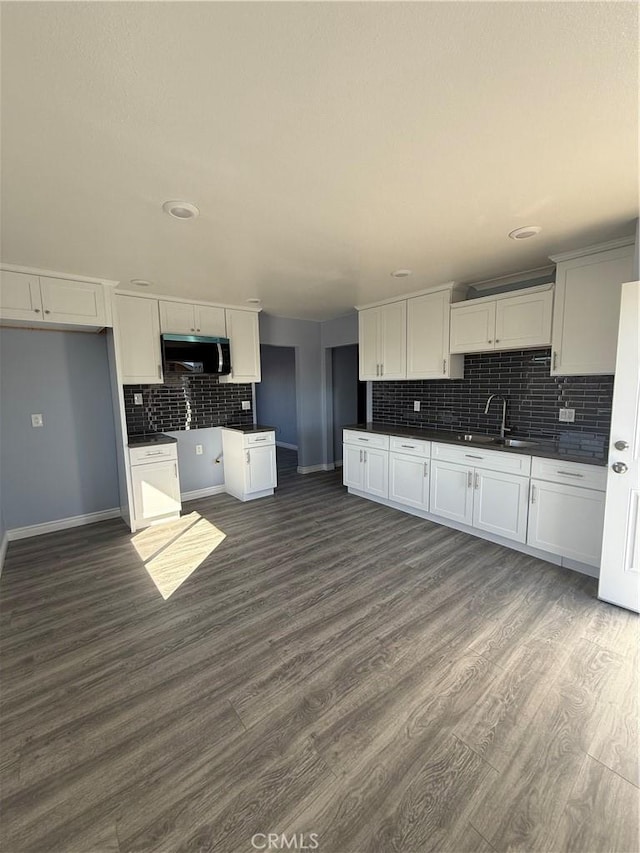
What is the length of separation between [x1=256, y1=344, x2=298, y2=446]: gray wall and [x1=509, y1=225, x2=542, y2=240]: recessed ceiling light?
4849 millimetres

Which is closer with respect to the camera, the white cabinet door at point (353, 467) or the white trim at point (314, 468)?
the white cabinet door at point (353, 467)

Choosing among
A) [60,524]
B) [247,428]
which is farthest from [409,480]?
[60,524]

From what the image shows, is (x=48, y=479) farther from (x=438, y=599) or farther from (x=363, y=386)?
(x=363, y=386)

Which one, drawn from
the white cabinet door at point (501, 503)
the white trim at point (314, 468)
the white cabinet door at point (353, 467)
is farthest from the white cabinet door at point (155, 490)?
the white cabinet door at point (501, 503)

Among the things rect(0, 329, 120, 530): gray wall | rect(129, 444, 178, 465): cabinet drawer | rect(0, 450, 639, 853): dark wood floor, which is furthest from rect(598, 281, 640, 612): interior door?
rect(0, 329, 120, 530): gray wall

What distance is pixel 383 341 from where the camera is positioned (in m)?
4.30

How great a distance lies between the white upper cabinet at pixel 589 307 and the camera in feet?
8.36

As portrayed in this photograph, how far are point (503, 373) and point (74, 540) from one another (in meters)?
4.60

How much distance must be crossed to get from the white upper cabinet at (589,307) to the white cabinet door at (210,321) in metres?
3.51

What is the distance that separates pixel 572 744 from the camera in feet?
4.72

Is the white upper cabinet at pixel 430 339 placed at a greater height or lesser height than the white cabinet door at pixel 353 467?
greater

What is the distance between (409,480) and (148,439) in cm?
294

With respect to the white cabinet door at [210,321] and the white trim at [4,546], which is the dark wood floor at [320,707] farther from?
the white cabinet door at [210,321]

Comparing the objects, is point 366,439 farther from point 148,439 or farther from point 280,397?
point 280,397
